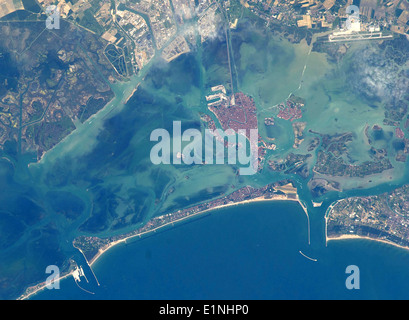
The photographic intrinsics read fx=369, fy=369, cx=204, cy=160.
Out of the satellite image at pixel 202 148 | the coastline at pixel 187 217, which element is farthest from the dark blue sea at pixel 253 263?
the coastline at pixel 187 217

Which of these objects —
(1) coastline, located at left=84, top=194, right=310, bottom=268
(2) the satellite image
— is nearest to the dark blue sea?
(2) the satellite image

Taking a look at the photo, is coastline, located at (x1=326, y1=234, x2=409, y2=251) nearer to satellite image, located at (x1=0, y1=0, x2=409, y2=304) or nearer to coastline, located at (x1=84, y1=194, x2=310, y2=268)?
satellite image, located at (x1=0, y1=0, x2=409, y2=304)

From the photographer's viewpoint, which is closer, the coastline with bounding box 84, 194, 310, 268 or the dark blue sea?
the dark blue sea

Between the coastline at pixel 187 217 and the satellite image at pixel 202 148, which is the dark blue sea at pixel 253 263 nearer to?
the satellite image at pixel 202 148

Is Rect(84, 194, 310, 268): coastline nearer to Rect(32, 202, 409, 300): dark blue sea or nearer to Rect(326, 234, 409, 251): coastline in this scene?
Rect(32, 202, 409, 300): dark blue sea


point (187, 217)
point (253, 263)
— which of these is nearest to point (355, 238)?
point (253, 263)

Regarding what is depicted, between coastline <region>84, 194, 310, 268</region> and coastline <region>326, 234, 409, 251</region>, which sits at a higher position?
coastline <region>84, 194, 310, 268</region>

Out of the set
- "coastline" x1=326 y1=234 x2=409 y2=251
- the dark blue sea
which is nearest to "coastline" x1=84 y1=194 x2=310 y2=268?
the dark blue sea
